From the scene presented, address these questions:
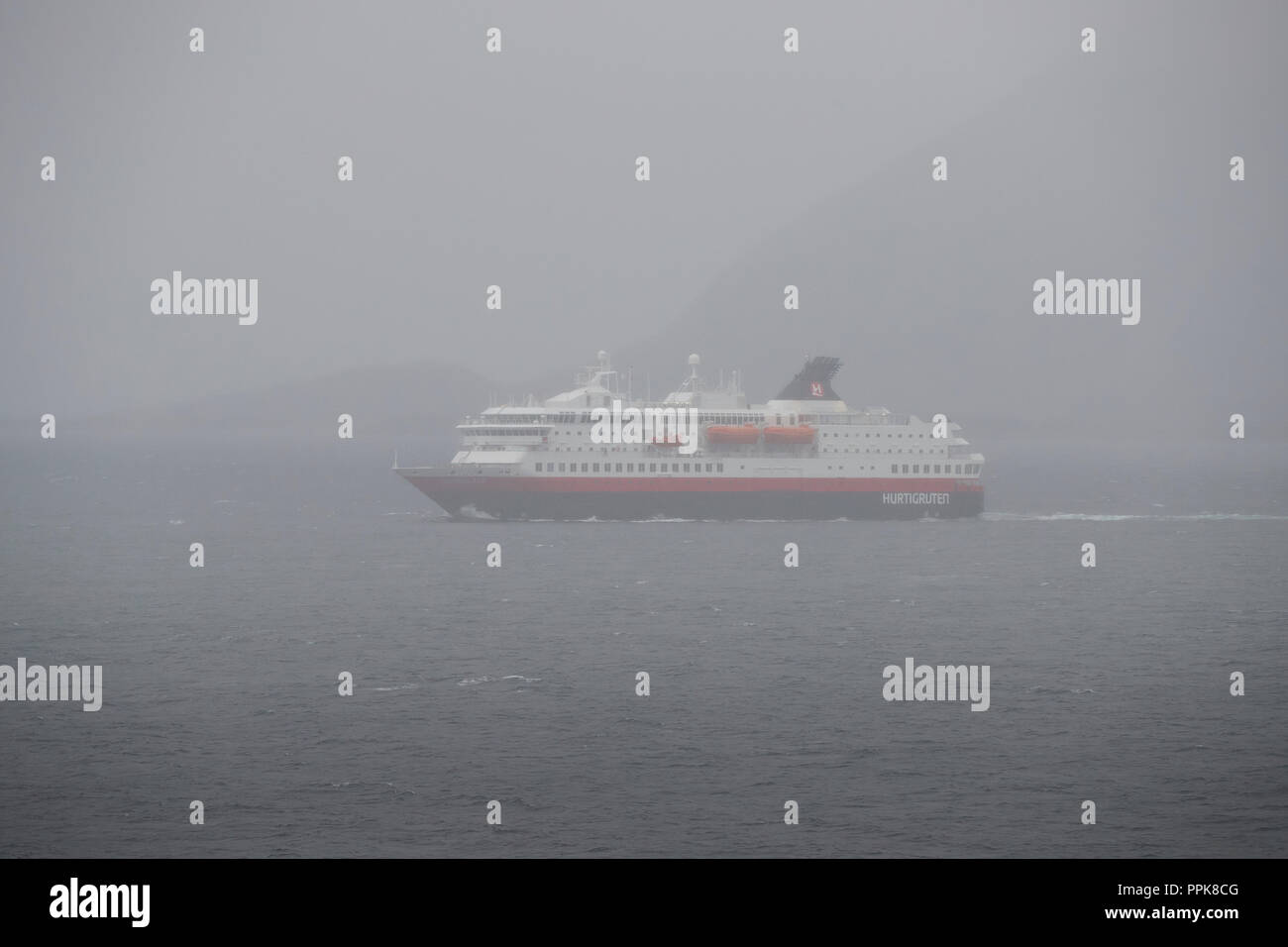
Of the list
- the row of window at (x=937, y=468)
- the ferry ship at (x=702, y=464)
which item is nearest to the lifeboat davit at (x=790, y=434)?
the ferry ship at (x=702, y=464)

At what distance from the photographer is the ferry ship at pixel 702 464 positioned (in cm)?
7619

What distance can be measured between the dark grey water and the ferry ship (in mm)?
2992

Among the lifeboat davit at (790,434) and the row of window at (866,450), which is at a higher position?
the lifeboat davit at (790,434)

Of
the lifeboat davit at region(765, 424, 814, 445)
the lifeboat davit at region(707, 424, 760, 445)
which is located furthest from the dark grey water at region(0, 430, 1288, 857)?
the lifeboat davit at region(765, 424, 814, 445)

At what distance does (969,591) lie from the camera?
5575 cm

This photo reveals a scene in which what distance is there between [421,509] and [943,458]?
3554cm

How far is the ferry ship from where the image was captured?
76.2m

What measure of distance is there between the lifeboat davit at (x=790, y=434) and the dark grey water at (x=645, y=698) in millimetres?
6875

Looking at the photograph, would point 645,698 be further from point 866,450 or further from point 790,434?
point 866,450

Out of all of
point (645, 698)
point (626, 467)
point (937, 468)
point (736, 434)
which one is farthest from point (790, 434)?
point (645, 698)

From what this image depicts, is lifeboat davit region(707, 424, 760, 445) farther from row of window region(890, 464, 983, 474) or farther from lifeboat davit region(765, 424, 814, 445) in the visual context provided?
row of window region(890, 464, 983, 474)

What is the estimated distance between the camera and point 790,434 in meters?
79.2

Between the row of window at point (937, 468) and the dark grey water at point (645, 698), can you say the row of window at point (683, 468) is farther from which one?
the dark grey water at point (645, 698)

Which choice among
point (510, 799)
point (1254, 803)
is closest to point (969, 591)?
point (1254, 803)
